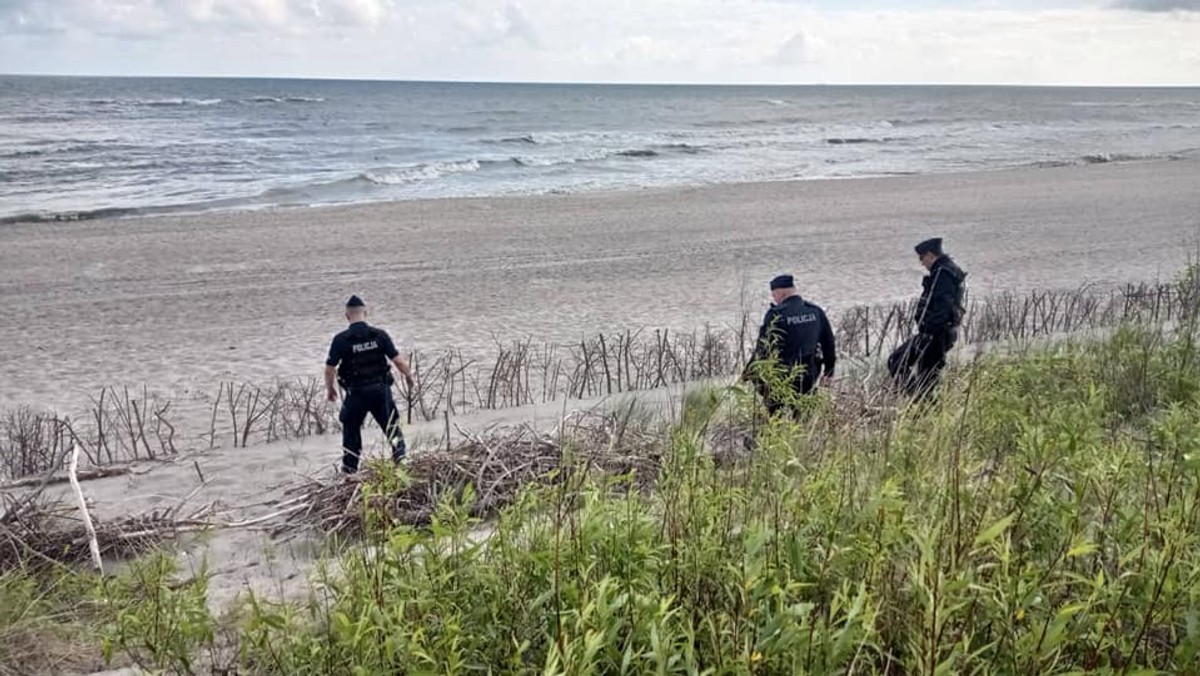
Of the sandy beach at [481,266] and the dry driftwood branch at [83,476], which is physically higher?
the sandy beach at [481,266]

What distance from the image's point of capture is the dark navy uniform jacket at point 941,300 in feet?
26.0

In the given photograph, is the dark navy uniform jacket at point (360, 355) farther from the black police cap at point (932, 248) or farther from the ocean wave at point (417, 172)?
the ocean wave at point (417, 172)

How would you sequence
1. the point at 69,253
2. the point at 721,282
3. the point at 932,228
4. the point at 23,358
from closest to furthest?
the point at 23,358 → the point at 721,282 → the point at 69,253 → the point at 932,228

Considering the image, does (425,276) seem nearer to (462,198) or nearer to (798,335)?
(798,335)

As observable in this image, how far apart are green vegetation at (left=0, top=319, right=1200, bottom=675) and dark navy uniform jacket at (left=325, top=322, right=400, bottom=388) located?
11.1 ft

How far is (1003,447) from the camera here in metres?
5.07

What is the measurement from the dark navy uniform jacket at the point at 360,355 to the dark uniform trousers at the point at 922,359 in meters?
4.13

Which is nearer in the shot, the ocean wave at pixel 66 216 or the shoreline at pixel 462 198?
the ocean wave at pixel 66 216

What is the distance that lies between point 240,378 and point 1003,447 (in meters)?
8.96

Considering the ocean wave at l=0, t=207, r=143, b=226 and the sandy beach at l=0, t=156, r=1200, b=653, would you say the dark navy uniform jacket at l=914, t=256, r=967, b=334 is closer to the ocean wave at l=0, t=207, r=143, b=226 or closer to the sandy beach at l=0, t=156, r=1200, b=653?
the sandy beach at l=0, t=156, r=1200, b=653

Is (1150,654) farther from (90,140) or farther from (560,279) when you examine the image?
(90,140)

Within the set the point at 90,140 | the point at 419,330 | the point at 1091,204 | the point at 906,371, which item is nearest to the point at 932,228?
the point at 1091,204

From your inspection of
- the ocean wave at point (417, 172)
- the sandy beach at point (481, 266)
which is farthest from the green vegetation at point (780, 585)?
the ocean wave at point (417, 172)

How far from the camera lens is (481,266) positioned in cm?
1794
